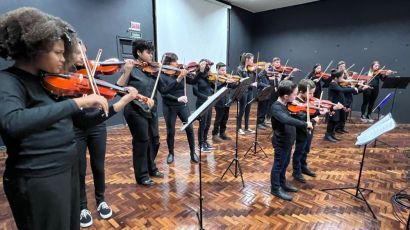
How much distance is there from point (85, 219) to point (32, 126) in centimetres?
172

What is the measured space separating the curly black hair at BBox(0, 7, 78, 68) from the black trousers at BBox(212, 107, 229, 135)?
156 inches

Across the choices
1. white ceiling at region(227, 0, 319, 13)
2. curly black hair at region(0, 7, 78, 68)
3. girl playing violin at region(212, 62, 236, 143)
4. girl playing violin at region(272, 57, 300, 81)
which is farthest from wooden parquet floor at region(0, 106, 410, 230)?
white ceiling at region(227, 0, 319, 13)

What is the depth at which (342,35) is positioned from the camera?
884cm

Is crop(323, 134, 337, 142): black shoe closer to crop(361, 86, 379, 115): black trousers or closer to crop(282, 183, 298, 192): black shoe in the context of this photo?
crop(282, 183, 298, 192): black shoe

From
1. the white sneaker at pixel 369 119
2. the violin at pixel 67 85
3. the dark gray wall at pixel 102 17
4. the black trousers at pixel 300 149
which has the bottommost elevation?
the white sneaker at pixel 369 119

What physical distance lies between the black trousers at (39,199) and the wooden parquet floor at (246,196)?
1.32 m

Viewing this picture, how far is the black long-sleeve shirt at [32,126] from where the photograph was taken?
1005mm

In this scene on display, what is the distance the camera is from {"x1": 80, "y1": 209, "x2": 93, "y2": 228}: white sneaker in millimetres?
2391

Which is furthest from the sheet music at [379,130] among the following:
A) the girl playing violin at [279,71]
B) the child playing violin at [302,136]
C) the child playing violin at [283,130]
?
the girl playing violin at [279,71]

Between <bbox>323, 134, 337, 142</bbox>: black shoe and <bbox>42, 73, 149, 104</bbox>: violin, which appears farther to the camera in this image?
<bbox>323, 134, 337, 142</bbox>: black shoe

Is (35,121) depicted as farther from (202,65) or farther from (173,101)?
(202,65)

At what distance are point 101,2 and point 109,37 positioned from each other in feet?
2.52

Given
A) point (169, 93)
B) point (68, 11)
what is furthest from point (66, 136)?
point (68, 11)

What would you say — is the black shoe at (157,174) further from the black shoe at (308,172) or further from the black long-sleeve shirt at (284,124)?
the black shoe at (308,172)
